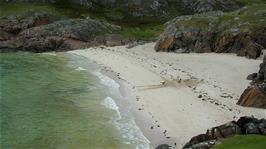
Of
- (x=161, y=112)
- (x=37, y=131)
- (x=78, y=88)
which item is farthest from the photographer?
(x=78, y=88)

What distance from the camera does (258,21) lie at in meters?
91.2

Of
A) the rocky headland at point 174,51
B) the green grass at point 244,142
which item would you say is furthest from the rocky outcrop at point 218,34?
the green grass at point 244,142

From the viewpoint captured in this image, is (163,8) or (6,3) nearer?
(6,3)

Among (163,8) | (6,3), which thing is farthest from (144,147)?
(163,8)

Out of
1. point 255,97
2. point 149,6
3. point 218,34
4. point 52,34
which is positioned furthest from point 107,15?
point 255,97

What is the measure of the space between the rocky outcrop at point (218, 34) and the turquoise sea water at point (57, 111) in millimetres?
25671

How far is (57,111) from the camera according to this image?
4856cm

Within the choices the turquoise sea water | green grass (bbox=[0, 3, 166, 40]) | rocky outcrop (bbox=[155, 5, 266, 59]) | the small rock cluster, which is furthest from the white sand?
green grass (bbox=[0, 3, 166, 40])

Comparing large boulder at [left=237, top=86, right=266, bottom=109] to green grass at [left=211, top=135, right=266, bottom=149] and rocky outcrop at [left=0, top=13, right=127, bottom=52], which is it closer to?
green grass at [left=211, top=135, right=266, bottom=149]

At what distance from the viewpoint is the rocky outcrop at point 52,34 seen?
102125 millimetres

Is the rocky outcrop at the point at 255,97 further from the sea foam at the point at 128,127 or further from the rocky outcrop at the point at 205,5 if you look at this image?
the rocky outcrop at the point at 205,5

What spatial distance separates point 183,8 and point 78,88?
9622 cm

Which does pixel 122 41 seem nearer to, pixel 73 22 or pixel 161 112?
pixel 73 22

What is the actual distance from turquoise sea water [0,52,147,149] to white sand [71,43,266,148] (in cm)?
333
